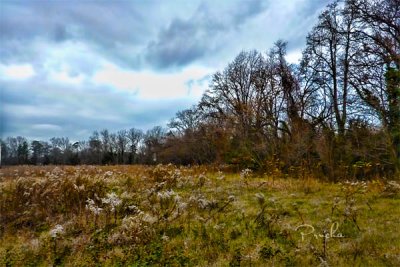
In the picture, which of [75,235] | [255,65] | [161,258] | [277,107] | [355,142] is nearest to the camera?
[161,258]

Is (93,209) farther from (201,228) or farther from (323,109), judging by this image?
(323,109)

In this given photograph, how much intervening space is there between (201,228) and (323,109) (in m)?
19.2

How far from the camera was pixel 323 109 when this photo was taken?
22.5 meters

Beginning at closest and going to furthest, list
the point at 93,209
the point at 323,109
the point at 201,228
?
the point at 201,228
the point at 93,209
the point at 323,109

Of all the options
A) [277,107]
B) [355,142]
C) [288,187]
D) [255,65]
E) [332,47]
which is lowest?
[288,187]

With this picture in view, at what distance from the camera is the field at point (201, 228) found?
4.39 m

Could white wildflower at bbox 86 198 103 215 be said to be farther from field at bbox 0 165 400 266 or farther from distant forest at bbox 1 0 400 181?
distant forest at bbox 1 0 400 181

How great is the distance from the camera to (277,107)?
91.0ft

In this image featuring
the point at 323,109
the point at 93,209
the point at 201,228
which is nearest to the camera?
the point at 201,228

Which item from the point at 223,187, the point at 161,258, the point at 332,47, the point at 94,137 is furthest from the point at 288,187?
the point at 94,137

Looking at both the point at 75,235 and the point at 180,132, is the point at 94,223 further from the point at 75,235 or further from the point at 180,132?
the point at 180,132

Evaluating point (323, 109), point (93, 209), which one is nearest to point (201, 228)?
point (93, 209)

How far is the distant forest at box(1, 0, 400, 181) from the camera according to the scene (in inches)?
441

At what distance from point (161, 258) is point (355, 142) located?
1078cm
